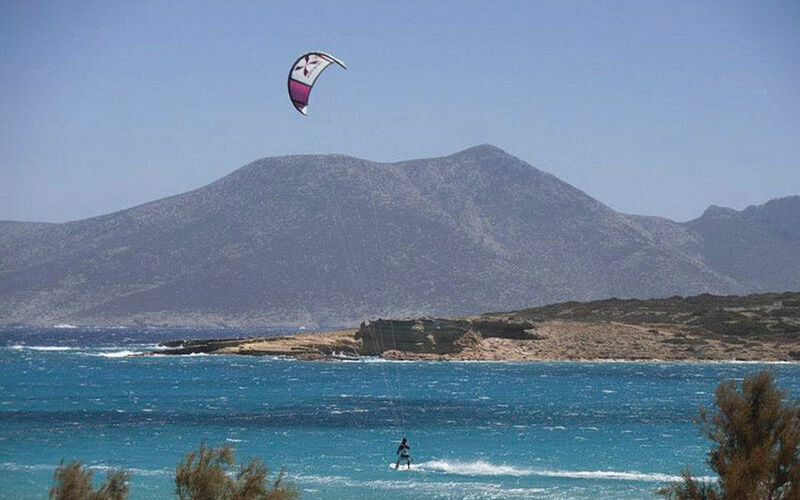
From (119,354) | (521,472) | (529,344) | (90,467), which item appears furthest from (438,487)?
(119,354)

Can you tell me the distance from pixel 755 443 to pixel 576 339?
333 feet

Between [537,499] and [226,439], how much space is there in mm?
19566

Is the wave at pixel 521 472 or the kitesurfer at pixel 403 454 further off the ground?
the kitesurfer at pixel 403 454

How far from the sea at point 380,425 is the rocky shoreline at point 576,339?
29.4ft

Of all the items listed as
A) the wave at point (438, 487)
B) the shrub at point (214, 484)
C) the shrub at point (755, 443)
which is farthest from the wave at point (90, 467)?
the shrub at point (755, 443)

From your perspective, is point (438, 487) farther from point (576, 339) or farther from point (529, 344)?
point (576, 339)

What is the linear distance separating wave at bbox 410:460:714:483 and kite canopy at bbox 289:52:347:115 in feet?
48.9

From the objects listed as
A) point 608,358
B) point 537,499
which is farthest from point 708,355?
point 537,499

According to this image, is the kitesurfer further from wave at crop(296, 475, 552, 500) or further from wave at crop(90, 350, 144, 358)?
wave at crop(90, 350, 144, 358)

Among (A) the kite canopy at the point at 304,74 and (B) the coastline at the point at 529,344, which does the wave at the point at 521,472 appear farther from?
(B) the coastline at the point at 529,344

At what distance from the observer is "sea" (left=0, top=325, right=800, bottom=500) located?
42.4 metres

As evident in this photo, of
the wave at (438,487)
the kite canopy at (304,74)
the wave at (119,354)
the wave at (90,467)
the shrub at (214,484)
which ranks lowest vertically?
the wave at (438,487)

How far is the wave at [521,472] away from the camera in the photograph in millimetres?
43000

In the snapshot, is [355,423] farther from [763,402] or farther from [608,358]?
[608,358]
